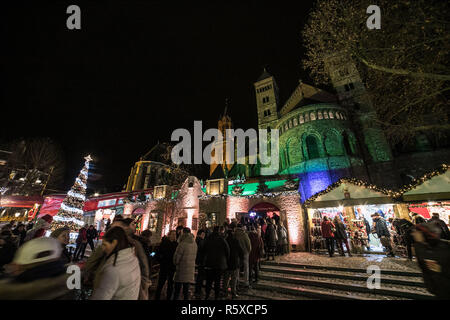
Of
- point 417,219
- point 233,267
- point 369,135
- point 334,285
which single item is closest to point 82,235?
point 233,267

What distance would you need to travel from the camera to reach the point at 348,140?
1769 cm

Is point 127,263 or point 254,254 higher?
point 127,263

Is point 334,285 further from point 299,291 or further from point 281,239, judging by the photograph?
point 281,239

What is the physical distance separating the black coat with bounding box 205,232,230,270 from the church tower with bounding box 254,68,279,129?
21346 mm

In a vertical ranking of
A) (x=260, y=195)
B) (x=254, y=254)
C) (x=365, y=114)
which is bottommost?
(x=254, y=254)

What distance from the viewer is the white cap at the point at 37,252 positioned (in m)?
1.76

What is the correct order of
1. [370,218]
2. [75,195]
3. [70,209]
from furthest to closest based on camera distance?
[75,195] < [70,209] < [370,218]

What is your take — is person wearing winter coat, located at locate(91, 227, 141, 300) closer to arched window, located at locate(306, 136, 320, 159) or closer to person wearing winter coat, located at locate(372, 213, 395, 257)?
person wearing winter coat, located at locate(372, 213, 395, 257)

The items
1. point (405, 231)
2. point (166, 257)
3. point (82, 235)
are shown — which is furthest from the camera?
point (82, 235)

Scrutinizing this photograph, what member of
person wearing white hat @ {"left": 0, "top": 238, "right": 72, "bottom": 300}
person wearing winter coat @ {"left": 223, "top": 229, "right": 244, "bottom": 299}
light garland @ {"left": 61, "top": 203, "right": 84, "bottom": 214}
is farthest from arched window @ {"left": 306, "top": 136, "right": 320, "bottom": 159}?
light garland @ {"left": 61, "top": 203, "right": 84, "bottom": 214}

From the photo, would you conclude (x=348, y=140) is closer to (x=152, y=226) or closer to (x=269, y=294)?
(x=269, y=294)

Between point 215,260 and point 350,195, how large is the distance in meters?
8.79

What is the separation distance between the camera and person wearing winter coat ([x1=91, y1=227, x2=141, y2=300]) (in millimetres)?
1633

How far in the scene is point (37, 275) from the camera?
68.1 inches
